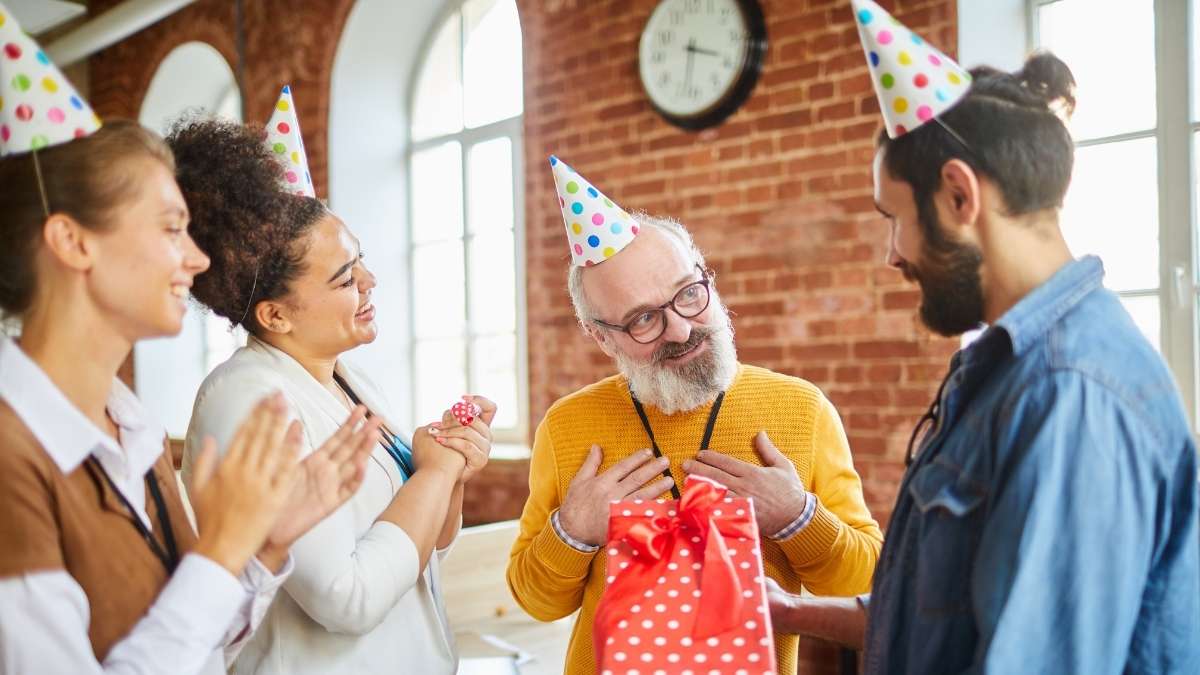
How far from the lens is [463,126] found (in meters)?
4.91

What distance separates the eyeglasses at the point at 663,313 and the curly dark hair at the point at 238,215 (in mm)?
624

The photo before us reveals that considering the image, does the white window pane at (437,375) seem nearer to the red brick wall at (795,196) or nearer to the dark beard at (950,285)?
the red brick wall at (795,196)

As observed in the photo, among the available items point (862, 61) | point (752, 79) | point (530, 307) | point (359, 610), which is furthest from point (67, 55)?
point (359, 610)

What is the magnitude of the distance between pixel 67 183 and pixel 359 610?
26.2 inches

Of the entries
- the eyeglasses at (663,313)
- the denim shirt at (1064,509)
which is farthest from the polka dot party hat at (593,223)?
the denim shirt at (1064,509)

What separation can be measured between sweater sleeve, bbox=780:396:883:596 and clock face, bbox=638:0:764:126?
6.23ft

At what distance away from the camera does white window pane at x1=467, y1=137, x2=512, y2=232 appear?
15.6ft

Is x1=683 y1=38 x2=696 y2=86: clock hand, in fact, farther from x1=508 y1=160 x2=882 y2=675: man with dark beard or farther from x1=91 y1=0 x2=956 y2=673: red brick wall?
x1=508 y1=160 x2=882 y2=675: man with dark beard

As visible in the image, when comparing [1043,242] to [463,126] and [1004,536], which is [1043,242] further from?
[463,126]

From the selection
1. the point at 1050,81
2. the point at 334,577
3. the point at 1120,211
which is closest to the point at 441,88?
the point at 1120,211

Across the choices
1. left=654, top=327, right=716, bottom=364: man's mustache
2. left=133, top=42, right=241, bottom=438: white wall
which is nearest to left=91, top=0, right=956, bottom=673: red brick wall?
left=654, top=327, right=716, bottom=364: man's mustache

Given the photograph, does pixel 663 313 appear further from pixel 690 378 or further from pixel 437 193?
pixel 437 193

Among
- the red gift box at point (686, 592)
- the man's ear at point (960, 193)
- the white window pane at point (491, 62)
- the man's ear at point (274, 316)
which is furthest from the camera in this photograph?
the white window pane at point (491, 62)

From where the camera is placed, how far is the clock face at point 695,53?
10.6 ft
